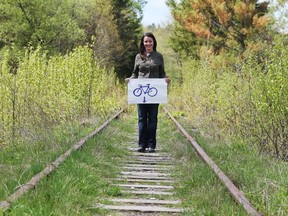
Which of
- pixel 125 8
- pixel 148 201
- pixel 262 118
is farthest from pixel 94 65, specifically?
pixel 125 8

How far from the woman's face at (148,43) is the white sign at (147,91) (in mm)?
582

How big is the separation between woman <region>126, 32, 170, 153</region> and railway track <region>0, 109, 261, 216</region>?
0.67 m

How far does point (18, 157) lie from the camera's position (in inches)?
257

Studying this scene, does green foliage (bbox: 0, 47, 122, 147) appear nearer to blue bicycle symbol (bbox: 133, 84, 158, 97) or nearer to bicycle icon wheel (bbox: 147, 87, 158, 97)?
blue bicycle symbol (bbox: 133, 84, 158, 97)

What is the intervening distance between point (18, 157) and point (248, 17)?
52.2ft

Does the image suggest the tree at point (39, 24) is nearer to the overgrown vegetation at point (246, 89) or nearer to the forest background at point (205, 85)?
the forest background at point (205, 85)

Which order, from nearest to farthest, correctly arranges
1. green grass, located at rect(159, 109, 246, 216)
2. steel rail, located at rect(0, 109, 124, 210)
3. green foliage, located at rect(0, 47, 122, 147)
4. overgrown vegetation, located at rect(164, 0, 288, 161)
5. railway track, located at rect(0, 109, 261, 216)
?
1. steel rail, located at rect(0, 109, 124, 210)
2. green grass, located at rect(159, 109, 246, 216)
3. railway track, located at rect(0, 109, 261, 216)
4. overgrown vegetation, located at rect(164, 0, 288, 161)
5. green foliage, located at rect(0, 47, 122, 147)

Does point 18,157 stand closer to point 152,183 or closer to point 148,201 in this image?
point 152,183

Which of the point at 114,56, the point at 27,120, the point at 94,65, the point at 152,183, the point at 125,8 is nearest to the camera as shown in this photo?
the point at 152,183

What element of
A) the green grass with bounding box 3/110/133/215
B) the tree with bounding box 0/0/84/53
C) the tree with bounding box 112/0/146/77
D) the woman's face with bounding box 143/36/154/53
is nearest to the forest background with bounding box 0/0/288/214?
the green grass with bounding box 3/110/133/215

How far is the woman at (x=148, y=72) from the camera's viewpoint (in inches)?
316

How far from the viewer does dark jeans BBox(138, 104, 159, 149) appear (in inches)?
322

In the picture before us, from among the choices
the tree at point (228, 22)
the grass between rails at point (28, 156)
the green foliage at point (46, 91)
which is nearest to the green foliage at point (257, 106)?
the grass between rails at point (28, 156)

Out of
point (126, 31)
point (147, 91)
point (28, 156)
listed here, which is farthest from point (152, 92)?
point (126, 31)
